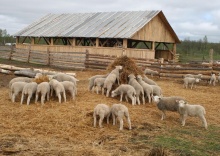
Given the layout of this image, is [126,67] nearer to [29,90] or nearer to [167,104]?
[167,104]

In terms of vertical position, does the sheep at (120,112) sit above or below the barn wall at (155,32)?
below

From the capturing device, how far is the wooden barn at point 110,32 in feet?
95.2

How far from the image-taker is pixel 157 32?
31.8 metres

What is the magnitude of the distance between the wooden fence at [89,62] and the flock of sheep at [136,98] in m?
8.49

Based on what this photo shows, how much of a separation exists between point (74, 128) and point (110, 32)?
21658 millimetres

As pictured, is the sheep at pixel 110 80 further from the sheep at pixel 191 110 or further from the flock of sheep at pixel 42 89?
the sheep at pixel 191 110

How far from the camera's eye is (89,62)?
87.2 ft

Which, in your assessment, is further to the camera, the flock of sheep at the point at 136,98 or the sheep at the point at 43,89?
the sheep at the point at 43,89

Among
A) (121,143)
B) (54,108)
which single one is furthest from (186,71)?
(121,143)

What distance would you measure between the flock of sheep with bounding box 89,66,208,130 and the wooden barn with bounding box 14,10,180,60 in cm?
1472

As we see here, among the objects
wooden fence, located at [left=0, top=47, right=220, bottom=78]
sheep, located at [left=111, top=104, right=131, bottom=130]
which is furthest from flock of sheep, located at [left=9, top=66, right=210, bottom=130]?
wooden fence, located at [left=0, top=47, right=220, bottom=78]

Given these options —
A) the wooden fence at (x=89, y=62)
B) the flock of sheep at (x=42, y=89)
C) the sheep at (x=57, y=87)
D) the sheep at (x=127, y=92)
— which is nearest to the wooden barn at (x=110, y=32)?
the wooden fence at (x=89, y=62)

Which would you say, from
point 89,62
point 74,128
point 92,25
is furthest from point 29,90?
point 92,25

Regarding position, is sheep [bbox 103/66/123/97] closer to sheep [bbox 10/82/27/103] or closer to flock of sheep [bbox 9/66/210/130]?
flock of sheep [bbox 9/66/210/130]
